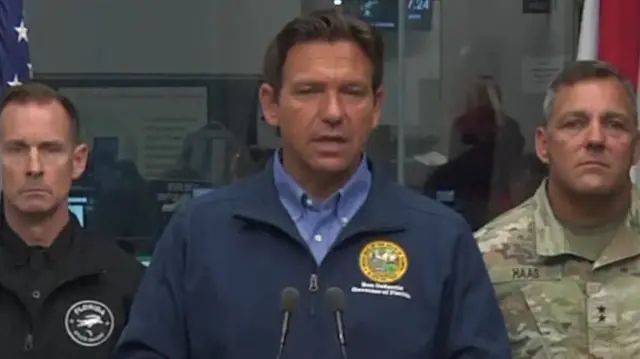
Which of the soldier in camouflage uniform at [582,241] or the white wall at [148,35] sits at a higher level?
the white wall at [148,35]

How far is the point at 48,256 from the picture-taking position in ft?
8.29

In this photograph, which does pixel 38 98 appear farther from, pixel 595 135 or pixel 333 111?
pixel 595 135

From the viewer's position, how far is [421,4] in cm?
459

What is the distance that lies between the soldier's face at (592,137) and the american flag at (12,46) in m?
1.54

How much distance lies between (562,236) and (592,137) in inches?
8.5

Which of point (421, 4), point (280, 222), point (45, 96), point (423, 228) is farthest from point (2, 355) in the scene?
point (421, 4)

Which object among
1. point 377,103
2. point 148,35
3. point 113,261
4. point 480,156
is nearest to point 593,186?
point 377,103

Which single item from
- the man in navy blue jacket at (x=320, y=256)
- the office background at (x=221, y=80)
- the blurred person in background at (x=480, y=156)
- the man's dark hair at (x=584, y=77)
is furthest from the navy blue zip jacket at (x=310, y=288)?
the blurred person in background at (x=480, y=156)

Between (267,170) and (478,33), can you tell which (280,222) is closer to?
(267,170)

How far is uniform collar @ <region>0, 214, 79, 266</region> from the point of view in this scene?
2527 mm

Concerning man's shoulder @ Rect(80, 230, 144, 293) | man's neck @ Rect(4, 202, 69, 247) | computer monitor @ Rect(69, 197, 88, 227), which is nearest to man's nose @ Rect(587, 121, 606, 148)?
man's shoulder @ Rect(80, 230, 144, 293)

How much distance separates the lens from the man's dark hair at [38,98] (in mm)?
2561

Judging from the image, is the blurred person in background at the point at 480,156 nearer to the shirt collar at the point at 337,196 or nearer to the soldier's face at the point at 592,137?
the soldier's face at the point at 592,137

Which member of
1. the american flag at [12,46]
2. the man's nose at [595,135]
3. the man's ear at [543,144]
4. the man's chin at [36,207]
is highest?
the american flag at [12,46]
